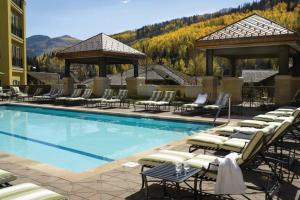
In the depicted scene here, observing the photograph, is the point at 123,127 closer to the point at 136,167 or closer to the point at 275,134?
the point at 136,167

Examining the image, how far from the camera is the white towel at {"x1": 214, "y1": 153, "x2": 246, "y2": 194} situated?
3561mm

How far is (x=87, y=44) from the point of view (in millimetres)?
20828

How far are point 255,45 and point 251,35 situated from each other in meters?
0.43

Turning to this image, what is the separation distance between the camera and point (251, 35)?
44.8 feet

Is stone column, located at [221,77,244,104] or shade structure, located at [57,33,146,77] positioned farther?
shade structure, located at [57,33,146,77]

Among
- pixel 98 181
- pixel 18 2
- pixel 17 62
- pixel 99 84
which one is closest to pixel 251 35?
pixel 99 84

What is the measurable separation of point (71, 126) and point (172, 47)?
238ft

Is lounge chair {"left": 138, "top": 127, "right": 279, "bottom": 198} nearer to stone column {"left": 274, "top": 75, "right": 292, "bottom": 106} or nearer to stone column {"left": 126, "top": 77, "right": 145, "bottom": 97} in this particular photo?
stone column {"left": 274, "top": 75, "right": 292, "bottom": 106}

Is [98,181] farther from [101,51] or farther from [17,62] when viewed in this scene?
[17,62]

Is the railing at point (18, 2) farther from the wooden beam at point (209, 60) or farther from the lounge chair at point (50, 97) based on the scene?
the wooden beam at point (209, 60)

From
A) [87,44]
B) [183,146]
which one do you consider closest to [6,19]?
[87,44]

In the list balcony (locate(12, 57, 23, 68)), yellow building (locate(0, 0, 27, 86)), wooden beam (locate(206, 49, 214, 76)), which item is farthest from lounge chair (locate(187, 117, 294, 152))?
balcony (locate(12, 57, 23, 68))

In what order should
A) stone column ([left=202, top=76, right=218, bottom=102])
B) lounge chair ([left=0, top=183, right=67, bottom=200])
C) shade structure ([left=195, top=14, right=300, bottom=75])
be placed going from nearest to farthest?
→ 1. lounge chair ([left=0, top=183, right=67, bottom=200])
2. shade structure ([left=195, top=14, right=300, bottom=75])
3. stone column ([left=202, top=76, right=218, bottom=102])

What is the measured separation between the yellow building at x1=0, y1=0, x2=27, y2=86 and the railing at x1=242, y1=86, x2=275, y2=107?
67.0ft
